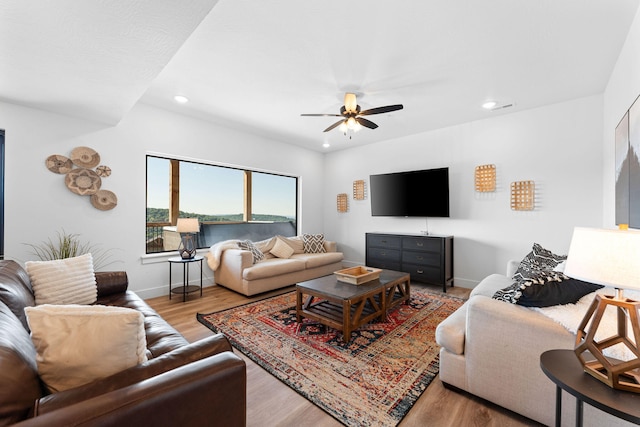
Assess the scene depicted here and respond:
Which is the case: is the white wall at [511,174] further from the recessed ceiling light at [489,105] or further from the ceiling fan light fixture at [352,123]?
the ceiling fan light fixture at [352,123]

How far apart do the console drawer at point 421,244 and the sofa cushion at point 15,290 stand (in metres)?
4.24

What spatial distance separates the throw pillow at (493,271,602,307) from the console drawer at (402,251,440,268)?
8.28ft

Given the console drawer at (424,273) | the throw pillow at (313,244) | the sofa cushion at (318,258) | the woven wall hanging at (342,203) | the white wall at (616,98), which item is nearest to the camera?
the white wall at (616,98)

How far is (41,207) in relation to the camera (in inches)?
119

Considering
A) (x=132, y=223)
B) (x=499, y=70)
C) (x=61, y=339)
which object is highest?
(x=499, y=70)

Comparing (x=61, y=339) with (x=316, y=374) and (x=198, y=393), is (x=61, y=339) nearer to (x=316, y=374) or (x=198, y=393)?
(x=198, y=393)

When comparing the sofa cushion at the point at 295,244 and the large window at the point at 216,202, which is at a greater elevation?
the large window at the point at 216,202

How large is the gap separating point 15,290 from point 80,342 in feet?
3.87

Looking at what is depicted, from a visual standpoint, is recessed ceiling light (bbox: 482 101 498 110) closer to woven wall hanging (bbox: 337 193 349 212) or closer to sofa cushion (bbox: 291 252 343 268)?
woven wall hanging (bbox: 337 193 349 212)

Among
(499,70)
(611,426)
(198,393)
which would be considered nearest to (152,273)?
(198,393)

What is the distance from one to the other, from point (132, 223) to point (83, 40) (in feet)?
7.86

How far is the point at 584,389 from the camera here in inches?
38.7

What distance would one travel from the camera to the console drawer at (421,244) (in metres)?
4.18

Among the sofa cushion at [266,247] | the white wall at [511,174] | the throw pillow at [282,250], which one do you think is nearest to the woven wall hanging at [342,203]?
the white wall at [511,174]
